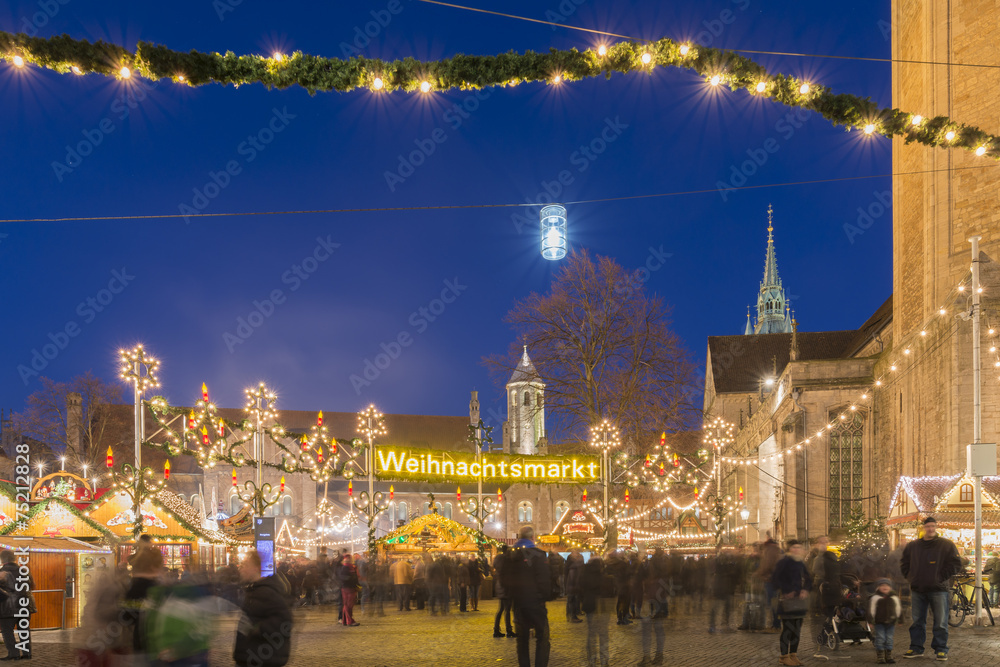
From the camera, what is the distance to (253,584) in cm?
663

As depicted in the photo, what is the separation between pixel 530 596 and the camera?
9414mm

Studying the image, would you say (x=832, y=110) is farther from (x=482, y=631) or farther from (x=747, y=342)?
(x=747, y=342)

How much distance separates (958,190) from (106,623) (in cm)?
2604

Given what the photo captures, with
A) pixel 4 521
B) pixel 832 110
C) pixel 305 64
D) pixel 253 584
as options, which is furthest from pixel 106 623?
pixel 4 521

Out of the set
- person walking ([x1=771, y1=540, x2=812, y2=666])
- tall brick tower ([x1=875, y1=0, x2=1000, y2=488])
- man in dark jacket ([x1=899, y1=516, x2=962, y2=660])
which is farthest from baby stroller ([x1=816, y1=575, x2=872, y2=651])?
tall brick tower ([x1=875, y1=0, x2=1000, y2=488])

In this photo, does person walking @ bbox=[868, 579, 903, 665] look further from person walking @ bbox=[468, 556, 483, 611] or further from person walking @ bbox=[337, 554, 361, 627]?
person walking @ bbox=[468, 556, 483, 611]

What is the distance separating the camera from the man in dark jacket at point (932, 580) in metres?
11.0

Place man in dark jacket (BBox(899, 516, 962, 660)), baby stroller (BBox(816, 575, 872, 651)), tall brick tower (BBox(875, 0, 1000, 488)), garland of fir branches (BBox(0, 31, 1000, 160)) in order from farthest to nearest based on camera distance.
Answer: tall brick tower (BBox(875, 0, 1000, 488))
baby stroller (BBox(816, 575, 872, 651))
man in dark jacket (BBox(899, 516, 962, 660))
garland of fir branches (BBox(0, 31, 1000, 160))

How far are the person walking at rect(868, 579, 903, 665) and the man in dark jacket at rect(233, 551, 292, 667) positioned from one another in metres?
7.36

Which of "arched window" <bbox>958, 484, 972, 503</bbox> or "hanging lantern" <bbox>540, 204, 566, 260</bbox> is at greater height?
"hanging lantern" <bbox>540, 204, 566, 260</bbox>

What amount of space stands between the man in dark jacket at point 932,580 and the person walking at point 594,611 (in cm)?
377

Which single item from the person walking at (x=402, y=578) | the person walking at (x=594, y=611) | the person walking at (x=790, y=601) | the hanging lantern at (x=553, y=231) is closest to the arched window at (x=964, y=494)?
the person walking at (x=790, y=601)

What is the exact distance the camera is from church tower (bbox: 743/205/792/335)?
11631 centimetres

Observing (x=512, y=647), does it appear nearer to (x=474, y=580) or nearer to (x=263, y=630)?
(x=263, y=630)
